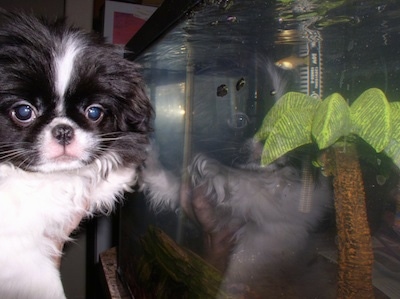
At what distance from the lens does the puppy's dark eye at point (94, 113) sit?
1.10 metres

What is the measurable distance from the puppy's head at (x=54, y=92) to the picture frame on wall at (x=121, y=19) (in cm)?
157

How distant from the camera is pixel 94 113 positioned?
3.66 feet

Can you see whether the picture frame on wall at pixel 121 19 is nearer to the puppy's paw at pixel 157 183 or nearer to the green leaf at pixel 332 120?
the puppy's paw at pixel 157 183

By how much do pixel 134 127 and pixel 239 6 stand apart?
589mm

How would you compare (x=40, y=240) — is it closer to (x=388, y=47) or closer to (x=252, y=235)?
(x=252, y=235)

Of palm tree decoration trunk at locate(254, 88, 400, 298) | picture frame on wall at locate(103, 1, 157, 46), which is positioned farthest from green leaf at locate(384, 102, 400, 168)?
picture frame on wall at locate(103, 1, 157, 46)

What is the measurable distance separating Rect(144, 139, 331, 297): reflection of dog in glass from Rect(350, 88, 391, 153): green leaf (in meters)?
0.15

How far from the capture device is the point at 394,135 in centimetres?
54

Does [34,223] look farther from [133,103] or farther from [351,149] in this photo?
[351,149]

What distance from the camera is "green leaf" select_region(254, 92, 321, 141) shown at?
0.72 meters

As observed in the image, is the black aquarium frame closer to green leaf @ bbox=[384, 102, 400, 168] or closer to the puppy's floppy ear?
the puppy's floppy ear

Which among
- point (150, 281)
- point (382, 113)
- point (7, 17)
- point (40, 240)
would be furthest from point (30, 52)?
point (150, 281)

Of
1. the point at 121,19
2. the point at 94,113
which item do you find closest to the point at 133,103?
the point at 94,113

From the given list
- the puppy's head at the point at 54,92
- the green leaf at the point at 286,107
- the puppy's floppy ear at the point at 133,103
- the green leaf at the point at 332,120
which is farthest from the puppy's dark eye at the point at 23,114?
the green leaf at the point at 332,120
